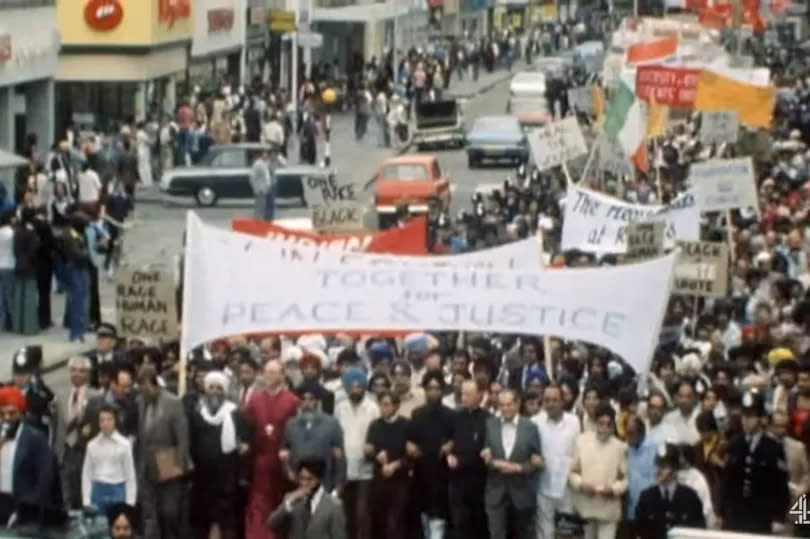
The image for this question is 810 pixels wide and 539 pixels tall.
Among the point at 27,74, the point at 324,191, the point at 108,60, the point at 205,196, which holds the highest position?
the point at 27,74

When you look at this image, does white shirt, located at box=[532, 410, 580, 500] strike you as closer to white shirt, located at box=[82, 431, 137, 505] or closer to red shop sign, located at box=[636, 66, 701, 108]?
white shirt, located at box=[82, 431, 137, 505]

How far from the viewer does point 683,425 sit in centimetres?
1806

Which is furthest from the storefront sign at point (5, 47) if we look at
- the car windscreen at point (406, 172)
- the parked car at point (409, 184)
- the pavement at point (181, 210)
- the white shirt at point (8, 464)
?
the white shirt at point (8, 464)

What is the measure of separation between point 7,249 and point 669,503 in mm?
14409

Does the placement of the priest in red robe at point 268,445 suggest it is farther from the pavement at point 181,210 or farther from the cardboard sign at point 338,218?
the cardboard sign at point 338,218

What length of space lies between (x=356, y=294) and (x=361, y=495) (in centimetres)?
176

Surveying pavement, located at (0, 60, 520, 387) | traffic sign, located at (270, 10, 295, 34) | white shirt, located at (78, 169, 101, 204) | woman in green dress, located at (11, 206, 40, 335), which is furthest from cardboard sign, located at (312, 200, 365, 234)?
traffic sign, located at (270, 10, 295, 34)

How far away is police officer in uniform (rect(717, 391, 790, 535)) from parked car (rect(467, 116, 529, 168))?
3957cm

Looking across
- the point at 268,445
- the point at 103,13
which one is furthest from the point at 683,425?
the point at 103,13

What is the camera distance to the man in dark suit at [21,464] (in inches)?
665

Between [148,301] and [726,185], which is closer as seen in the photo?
[148,301]

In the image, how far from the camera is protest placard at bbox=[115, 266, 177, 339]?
21031 millimetres

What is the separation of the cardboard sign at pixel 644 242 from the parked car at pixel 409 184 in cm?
1843

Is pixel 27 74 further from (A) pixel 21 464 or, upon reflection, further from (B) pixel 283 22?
(A) pixel 21 464
